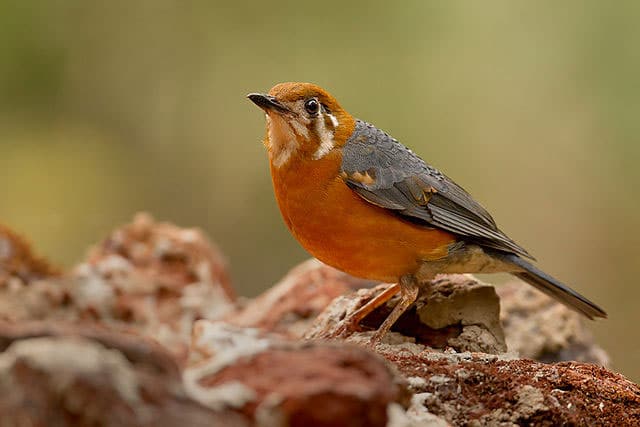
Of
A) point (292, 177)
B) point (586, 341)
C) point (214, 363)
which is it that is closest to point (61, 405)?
point (214, 363)

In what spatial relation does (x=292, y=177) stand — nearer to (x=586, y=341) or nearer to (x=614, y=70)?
(x=586, y=341)

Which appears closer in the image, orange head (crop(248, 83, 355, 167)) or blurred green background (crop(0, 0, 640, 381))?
orange head (crop(248, 83, 355, 167))

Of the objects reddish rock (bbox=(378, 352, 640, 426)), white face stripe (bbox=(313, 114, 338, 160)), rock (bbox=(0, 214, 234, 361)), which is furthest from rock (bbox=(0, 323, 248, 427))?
rock (bbox=(0, 214, 234, 361))

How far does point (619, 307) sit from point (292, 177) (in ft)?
25.1

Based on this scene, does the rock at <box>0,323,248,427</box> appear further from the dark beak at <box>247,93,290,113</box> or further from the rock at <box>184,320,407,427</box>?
the dark beak at <box>247,93,290,113</box>

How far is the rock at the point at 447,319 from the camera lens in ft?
16.3

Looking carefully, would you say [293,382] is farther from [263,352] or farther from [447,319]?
[447,319]

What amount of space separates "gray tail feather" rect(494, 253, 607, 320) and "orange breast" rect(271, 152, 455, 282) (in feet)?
2.57

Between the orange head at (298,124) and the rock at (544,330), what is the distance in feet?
6.73

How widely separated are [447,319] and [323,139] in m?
1.38

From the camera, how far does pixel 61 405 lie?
7.51 feet

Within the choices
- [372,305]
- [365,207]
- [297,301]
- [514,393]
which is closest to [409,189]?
[365,207]

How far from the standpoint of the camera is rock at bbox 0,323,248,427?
2289mm

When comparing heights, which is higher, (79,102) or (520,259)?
(520,259)
